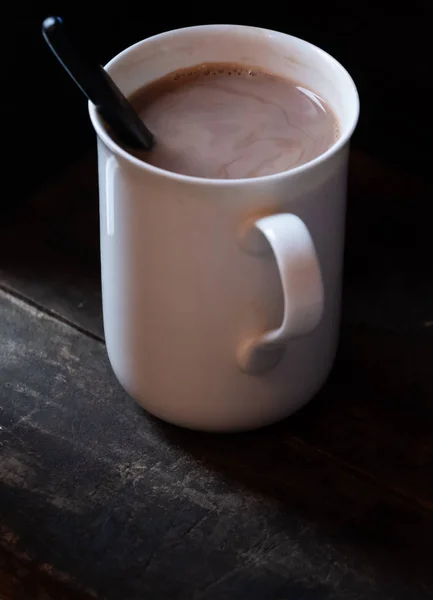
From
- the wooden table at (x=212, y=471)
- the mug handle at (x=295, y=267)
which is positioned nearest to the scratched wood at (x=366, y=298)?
the wooden table at (x=212, y=471)

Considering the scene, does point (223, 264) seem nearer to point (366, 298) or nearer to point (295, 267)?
point (295, 267)

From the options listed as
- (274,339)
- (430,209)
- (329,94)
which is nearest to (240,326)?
(274,339)

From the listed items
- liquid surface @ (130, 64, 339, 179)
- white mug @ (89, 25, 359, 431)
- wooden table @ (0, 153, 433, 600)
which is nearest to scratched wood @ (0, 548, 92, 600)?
wooden table @ (0, 153, 433, 600)

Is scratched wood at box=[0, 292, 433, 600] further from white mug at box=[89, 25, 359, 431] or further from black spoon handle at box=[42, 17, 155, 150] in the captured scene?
black spoon handle at box=[42, 17, 155, 150]

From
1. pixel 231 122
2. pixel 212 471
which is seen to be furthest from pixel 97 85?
pixel 212 471

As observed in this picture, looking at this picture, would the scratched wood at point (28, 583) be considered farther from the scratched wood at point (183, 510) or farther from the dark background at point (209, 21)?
the dark background at point (209, 21)

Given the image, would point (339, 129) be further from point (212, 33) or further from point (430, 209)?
point (430, 209)
